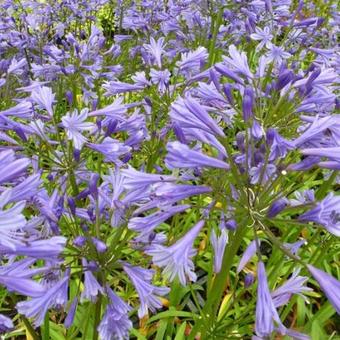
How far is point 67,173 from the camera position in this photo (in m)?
2.72

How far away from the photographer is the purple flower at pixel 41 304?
6.83 ft

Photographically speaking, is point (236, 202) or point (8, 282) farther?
point (236, 202)

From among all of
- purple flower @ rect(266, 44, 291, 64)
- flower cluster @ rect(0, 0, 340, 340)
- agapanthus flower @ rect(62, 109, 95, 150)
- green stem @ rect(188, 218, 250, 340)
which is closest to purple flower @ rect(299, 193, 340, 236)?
flower cluster @ rect(0, 0, 340, 340)

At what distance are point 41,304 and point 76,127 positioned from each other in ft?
3.18

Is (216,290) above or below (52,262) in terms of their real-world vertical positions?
below

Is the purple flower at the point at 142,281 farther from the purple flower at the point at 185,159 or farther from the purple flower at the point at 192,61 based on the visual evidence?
the purple flower at the point at 192,61

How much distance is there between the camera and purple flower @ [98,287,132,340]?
2225 millimetres

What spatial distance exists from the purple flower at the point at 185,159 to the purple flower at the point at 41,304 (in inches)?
26.5

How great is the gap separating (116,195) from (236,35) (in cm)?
372

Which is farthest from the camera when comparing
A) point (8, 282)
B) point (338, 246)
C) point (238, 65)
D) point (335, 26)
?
point (335, 26)

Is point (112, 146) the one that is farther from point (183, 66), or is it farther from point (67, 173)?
point (183, 66)

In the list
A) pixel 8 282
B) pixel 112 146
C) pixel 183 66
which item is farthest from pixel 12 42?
pixel 8 282

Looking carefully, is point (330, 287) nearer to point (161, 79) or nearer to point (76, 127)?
point (76, 127)

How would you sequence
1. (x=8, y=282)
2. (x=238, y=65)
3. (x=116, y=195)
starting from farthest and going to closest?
(x=238, y=65) → (x=116, y=195) → (x=8, y=282)
